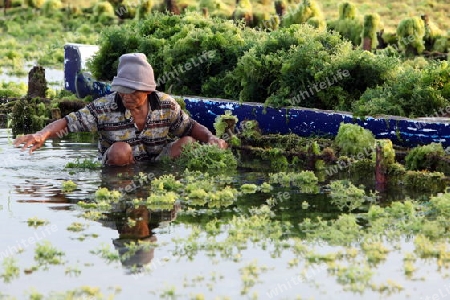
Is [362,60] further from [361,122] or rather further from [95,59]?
[95,59]

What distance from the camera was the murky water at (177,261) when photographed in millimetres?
8102

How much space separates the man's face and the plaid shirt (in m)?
0.13

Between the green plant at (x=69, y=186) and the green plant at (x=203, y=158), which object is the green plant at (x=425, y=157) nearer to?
the green plant at (x=203, y=158)

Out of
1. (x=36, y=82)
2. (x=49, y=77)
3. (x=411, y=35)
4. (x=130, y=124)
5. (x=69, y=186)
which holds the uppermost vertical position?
(x=130, y=124)

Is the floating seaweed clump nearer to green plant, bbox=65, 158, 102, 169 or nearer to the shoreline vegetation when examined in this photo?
the shoreline vegetation

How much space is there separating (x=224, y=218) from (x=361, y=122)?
3.57 meters

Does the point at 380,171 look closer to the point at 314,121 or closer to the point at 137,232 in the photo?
the point at 314,121

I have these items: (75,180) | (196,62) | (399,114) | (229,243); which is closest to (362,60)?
(399,114)

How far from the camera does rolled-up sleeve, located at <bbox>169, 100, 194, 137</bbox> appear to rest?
13.0 meters

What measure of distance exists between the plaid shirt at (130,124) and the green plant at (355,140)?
1.82 metres

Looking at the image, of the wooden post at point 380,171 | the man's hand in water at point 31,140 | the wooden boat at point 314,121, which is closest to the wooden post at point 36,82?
the wooden boat at point 314,121

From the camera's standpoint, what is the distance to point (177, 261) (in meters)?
8.89

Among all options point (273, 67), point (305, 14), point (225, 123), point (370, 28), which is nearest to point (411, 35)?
point (370, 28)

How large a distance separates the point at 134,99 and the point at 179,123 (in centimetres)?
93
